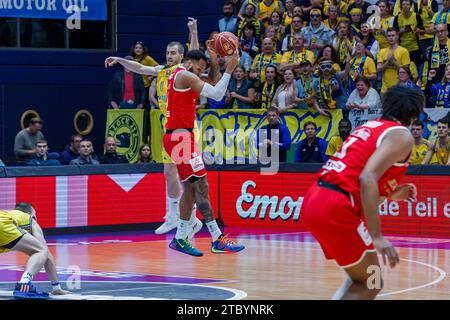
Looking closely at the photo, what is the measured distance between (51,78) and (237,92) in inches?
230

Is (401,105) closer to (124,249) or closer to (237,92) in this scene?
(124,249)

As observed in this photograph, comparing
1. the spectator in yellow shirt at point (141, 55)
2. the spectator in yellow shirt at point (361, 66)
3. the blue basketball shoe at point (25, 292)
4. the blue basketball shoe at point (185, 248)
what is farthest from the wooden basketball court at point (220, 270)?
the spectator in yellow shirt at point (141, 55)

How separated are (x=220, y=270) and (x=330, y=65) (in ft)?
25.1

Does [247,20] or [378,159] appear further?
[247,20]

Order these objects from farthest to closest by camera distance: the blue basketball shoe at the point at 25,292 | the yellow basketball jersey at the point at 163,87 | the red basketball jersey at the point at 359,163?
1. the yellow basketball jersey at the point at 163,87
2. the blue basketball shoe at the point at 25,292
3. the red basketball jersey at the point at 359,163

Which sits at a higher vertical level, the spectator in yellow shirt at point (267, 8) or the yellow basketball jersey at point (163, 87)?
the spectator in yellow shirt at point (267, 8)

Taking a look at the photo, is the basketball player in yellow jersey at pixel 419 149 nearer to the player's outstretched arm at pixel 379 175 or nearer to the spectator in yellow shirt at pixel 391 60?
the spectator in yellow shirt at pixel 391 60

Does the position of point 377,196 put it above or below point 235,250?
above

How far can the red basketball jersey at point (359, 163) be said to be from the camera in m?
7.46

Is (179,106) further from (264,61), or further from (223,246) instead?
(264,61)

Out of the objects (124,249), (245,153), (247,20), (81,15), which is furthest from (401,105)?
(81,15)

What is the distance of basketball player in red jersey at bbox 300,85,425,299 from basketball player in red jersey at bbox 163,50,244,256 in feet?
20.6

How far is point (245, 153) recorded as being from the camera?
20.6 metres

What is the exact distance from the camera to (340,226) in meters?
7.40
